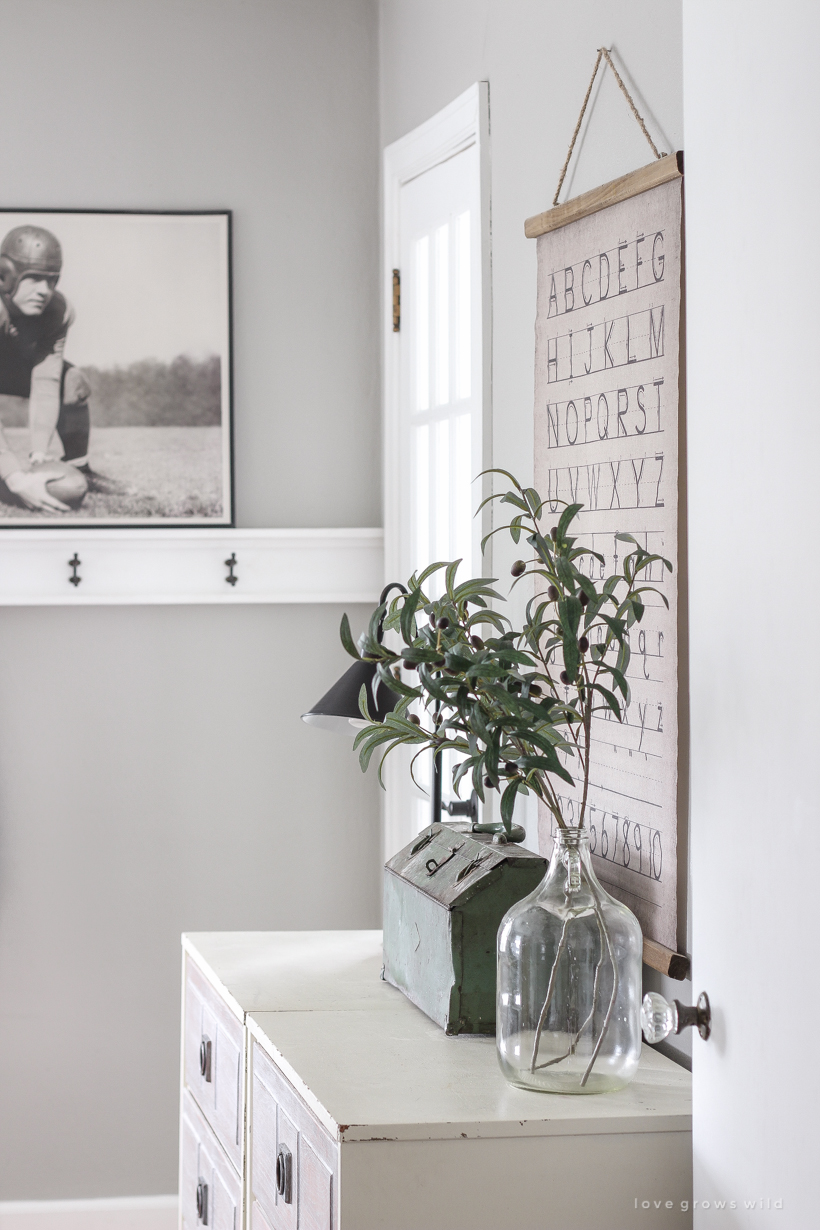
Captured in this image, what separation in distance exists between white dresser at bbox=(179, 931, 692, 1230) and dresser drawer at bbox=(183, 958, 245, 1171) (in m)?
0.01

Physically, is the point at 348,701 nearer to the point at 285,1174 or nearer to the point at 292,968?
the point at 292,968

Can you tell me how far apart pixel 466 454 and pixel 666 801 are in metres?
0.97

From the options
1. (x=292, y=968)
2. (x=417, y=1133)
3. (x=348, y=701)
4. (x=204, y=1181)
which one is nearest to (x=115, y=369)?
(x=348, y=701)

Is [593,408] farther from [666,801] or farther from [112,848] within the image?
[112,848]

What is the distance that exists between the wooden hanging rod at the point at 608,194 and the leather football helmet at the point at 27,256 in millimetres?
1313

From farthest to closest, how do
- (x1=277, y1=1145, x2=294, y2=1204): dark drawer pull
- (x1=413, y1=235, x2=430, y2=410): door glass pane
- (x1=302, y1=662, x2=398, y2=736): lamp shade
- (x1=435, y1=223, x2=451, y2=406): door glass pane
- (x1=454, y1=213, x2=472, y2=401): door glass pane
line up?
(x1=413, y1=235, x2=430, y2=410): door glass pane, (x1=435, y1=223, x2=451, y2=406): door glass pane, (x1=454, y1=213, x2=472, y2=401): door glass pane, (x1=302, y1=662, x2=398, y2=736): lamp shade, (x1=277, y1=1145, x2=294, y2=1204): dark drawer pull

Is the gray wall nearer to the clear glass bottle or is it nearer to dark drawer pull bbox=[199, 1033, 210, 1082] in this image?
dark drawer pull bbox=[199, 1033, 210, 1082]

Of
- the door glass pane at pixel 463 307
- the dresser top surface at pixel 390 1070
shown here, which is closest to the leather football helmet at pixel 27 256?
the door glass pane at pixel 463 307

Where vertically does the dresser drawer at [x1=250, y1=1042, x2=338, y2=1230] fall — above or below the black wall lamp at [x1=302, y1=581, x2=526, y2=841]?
below

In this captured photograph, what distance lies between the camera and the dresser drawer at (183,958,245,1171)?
1590mm

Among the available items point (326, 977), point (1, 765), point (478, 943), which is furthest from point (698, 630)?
point (1, 765)

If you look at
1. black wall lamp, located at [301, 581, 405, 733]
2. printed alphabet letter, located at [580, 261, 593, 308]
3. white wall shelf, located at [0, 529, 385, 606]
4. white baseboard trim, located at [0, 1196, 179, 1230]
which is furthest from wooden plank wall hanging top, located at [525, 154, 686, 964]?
white baseboard trim, located at [0, 1196, 179, 1230]

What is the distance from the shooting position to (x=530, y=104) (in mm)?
1820

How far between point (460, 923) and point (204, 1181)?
0.74 metres
